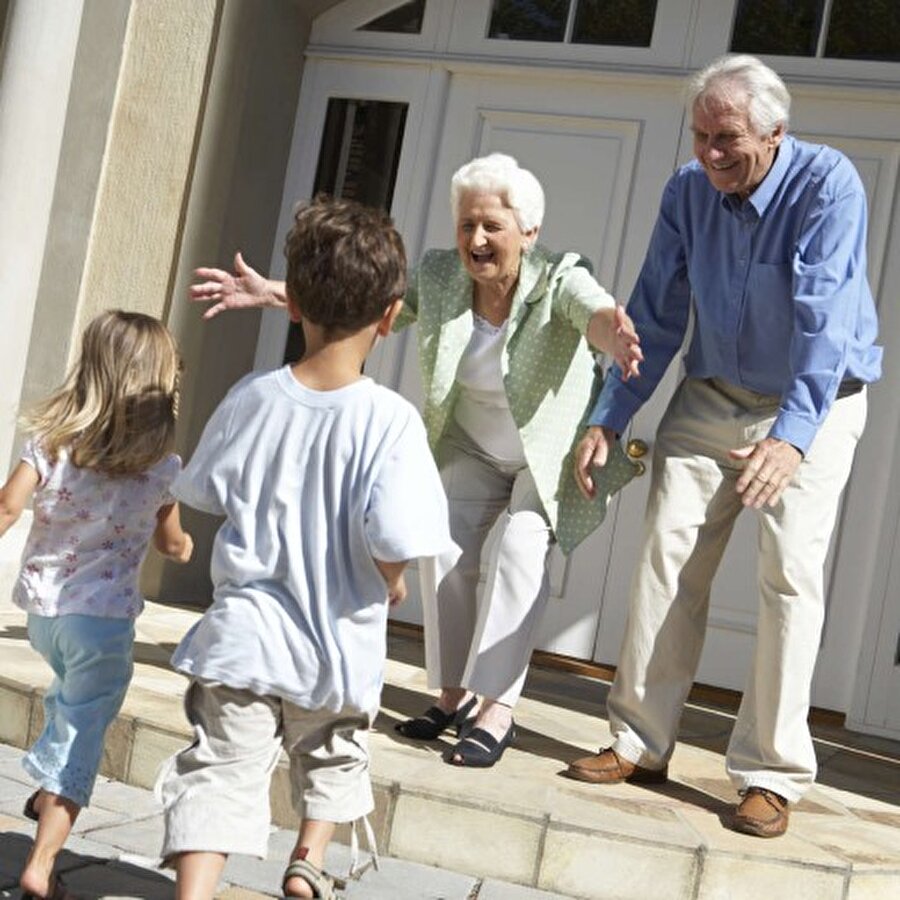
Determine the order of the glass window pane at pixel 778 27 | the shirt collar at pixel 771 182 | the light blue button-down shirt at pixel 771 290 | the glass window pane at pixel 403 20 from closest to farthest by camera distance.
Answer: the light blue button-down shirt at pixel 771 290 → the shirt collar at pixel 771 182 → the glass window pane at pixel 778 27 → the glass window pane at pixel 403 20

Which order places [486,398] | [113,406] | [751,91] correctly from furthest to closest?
1. [486,398]
2. [751,91]
3. [113,406]

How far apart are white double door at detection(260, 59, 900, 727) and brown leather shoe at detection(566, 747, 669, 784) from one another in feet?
6.43

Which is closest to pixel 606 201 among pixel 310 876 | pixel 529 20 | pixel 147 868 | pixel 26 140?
pixel 529 20

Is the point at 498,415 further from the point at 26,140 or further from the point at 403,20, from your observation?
the point at 403,20

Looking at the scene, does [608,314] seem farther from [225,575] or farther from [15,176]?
[15,176]

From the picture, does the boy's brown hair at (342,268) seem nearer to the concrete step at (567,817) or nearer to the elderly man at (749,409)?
the elderly man at (749,409)

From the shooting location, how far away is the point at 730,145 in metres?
3.96

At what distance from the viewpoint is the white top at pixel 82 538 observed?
10.8 ft

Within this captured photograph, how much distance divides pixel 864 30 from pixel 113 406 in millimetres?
3874

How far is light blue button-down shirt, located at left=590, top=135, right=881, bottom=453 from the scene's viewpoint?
12.7ft

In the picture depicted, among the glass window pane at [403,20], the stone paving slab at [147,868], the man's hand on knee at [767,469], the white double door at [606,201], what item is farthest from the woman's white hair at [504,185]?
the glass window pane at [403,20]

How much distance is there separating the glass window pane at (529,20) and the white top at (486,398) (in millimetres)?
2509

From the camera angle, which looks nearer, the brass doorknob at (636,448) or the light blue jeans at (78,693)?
the light blue jeans at (78,693)

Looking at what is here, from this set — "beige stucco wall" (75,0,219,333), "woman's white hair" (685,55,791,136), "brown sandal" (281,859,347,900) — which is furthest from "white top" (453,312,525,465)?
"beige stucco wall" (75,0,219,333)
